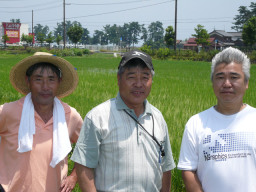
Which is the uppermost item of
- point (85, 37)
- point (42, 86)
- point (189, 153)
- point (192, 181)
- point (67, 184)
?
point (85, 37)

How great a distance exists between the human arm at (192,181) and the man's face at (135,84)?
0.46 meters

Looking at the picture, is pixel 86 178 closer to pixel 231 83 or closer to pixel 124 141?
pixel 124 141

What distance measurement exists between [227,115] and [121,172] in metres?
0.65

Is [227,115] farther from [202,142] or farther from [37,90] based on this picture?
[37,90]

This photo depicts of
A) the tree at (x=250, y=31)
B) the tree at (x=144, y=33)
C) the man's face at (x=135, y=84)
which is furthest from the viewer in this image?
the tree at (x=144, y=33)

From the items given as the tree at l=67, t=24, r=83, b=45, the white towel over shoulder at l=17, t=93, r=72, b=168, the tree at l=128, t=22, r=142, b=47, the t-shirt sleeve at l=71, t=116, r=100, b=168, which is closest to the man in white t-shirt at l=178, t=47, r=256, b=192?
the t-shirt sleeve at l=71, t=116, r=100, b=168

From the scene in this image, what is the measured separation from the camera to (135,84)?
5.58 ft

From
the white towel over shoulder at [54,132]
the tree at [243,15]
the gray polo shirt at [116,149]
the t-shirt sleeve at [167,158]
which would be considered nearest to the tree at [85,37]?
the tree at [243,15]

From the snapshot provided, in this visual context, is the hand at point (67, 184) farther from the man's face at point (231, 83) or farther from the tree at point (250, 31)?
the tree at point (250, 31)

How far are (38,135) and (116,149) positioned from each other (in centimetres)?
60

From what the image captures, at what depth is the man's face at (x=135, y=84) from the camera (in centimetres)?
170

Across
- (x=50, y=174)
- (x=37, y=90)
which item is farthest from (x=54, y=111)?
(x=50, y=174)

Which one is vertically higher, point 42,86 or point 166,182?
point 42,86

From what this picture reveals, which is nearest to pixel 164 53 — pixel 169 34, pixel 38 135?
pixel 169 34
